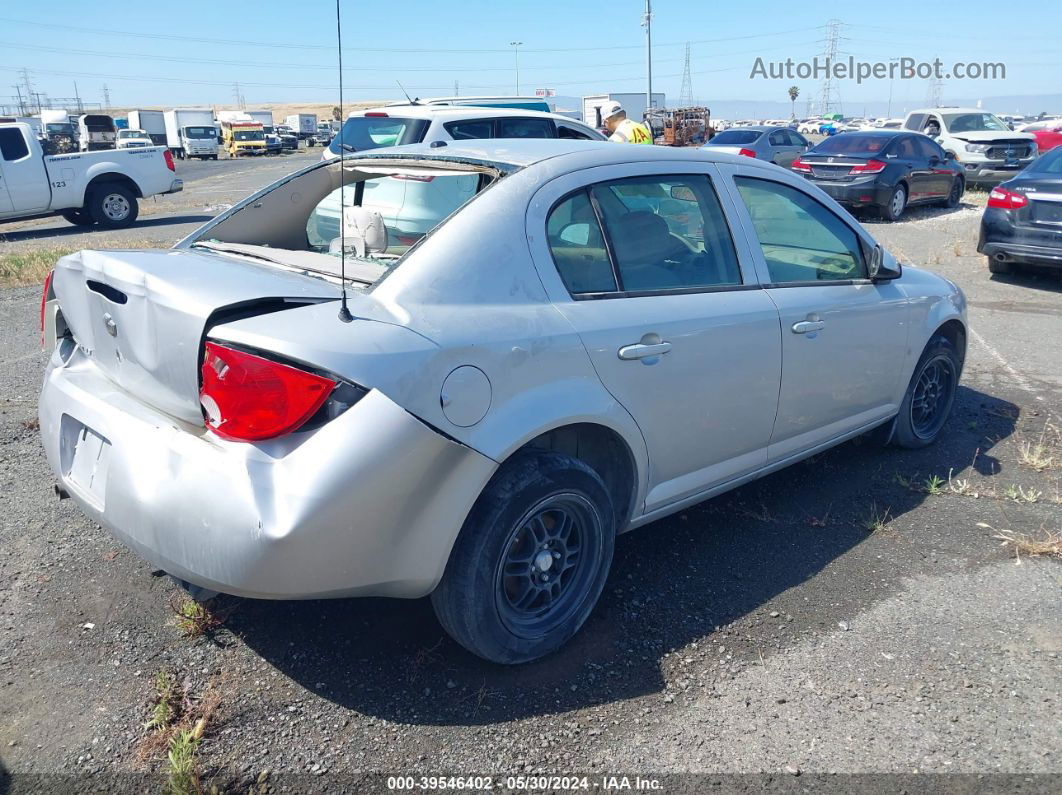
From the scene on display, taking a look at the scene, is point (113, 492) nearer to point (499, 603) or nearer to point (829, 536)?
point (499, 603)

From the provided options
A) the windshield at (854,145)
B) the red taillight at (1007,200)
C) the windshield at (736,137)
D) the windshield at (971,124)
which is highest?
the windshield at (971,124)

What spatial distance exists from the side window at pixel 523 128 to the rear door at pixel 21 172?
9197 mm

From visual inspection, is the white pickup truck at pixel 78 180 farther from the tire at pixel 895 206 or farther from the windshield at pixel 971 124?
the windshield at pixel 971 124

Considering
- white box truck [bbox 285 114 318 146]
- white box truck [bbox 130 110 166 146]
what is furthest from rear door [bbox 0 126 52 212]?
white box truck [bbox 285 114 318 146]

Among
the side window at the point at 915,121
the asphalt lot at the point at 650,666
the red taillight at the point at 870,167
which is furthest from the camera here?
the side window at the point at 915,121

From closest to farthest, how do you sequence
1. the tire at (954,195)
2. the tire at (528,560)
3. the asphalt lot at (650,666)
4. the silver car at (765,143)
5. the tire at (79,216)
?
the asphalt lot at (650,666)
the tire at (528,560)
the tire at (79,216)
the tire at (954,195)
the silver car at (765,143)

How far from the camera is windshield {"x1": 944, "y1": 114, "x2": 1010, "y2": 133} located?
2041cm

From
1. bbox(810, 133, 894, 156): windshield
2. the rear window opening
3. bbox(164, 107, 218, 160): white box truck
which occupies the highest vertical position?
bbox(164, 107, 218, 160): white box truck

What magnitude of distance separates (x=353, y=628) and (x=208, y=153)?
54044 millimetres

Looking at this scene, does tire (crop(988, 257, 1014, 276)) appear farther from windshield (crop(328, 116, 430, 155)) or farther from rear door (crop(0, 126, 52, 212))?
rear door (crop(0, 126, 52, 212))

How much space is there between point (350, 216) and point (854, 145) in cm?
1409

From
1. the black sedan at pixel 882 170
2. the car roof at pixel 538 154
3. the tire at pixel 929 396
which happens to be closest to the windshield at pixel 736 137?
the black sedan at pixel 882 170

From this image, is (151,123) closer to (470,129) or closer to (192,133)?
(192,133)

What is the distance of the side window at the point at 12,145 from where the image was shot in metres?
15.0
